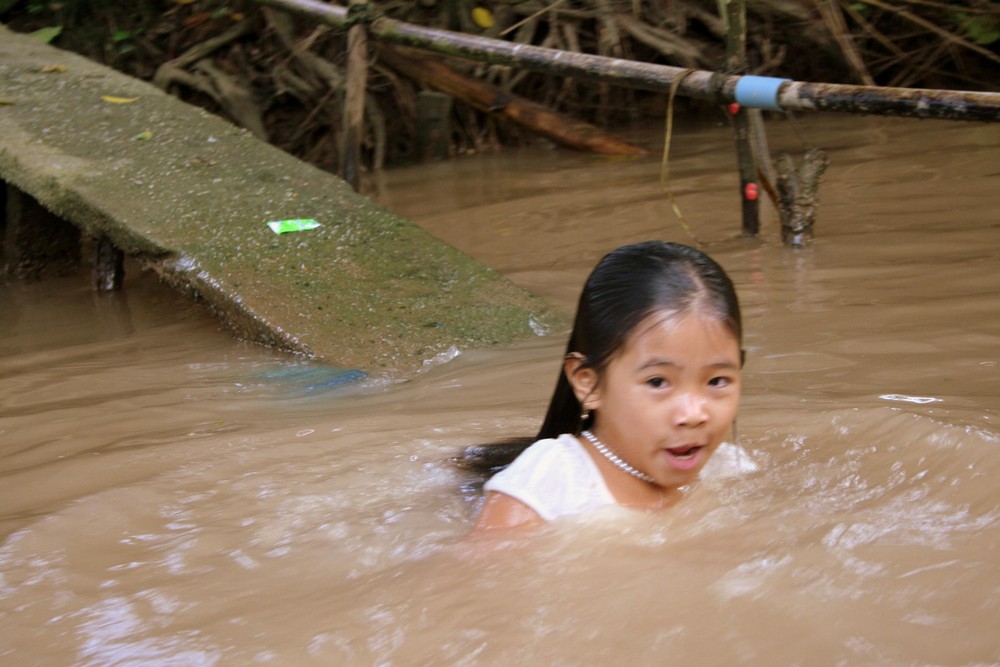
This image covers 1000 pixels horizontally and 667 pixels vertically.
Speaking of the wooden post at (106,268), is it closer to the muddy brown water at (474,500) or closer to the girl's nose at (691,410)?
the muddy brown water at (474,500)

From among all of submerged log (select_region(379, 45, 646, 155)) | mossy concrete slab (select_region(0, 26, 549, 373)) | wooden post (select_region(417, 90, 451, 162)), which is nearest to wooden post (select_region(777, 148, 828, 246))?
mossy concrete slab (select_region(0, 26, 549, 373))

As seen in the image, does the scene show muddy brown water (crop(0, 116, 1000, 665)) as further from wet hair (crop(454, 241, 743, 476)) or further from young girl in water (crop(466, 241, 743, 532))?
wet hair (crop(454, 241, 743, 476))

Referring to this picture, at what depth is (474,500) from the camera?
277 cm

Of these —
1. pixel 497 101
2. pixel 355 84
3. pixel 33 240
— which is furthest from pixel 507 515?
pixel 497 101

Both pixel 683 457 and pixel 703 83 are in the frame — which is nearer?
pixel 683 457

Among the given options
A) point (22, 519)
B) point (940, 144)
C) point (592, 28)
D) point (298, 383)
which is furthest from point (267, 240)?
point (592, 28)

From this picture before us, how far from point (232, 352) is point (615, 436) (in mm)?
2209

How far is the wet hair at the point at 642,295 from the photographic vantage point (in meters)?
2.31

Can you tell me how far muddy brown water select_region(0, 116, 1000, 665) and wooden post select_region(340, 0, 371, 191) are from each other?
1.53 meters

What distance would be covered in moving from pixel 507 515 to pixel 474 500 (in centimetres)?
35

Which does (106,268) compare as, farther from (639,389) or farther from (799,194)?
(639,389)

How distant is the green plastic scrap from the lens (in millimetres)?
4723

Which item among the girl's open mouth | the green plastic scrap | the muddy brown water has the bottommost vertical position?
the muddy brown water

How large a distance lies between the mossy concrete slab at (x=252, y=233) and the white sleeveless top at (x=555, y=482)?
1.51m
